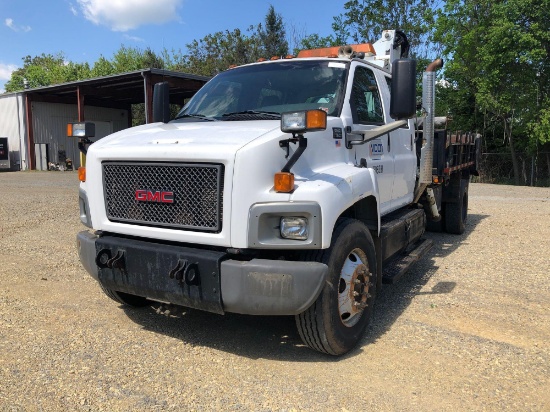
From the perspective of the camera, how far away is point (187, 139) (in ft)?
11.3

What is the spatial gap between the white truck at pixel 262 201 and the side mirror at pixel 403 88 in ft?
0.04

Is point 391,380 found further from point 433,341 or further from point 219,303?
point 219,303

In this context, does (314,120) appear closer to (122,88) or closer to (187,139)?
(187,139)

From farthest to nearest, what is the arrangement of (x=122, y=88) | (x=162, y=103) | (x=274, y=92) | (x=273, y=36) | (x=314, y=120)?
(x=273, y=36), (x=122, y=88), (x=162, y=103), (x=274, y=92), (x=314, y=120)

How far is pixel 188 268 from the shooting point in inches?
126

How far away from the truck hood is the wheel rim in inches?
47.0

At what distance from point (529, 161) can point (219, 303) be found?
90.1 ft

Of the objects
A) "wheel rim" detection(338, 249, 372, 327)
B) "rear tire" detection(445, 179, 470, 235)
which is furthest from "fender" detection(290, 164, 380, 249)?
"rear tire" detection(445, 179, 470, 235)

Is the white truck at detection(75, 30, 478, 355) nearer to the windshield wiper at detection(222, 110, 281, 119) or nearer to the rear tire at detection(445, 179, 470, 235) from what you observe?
the windshield wiper at detection(222, 110, 281, 119)

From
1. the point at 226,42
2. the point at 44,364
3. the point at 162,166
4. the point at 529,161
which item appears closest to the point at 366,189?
the point at 162,166

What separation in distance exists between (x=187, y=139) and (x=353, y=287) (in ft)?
5.46

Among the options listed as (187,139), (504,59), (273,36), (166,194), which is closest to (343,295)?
(166,194)

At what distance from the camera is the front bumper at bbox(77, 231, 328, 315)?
3.08m

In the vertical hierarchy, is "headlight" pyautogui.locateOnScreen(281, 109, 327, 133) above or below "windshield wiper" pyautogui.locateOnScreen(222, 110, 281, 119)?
below
